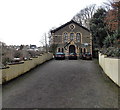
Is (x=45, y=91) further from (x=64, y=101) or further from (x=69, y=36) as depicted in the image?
(x=69, y=36)

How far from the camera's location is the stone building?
3797 cm

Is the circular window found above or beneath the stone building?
above

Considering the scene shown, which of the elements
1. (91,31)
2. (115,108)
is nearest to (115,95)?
(115,108)

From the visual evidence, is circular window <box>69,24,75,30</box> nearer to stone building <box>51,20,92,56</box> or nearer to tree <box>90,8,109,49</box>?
stone building <box>51,20,92,56</box>

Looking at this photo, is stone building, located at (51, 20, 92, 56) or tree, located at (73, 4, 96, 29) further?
tree, located at (73, 4, 96, 29)

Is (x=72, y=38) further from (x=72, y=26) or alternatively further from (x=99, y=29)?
(x=99, y=29)

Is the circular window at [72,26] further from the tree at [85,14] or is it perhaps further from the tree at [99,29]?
the tree at [85,14]

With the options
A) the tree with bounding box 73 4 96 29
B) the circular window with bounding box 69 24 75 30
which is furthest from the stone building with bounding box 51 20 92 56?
the tree with bounding box 73 4 96 29

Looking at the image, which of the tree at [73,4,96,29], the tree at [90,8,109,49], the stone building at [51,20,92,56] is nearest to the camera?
the tree at [90,8,109,49]

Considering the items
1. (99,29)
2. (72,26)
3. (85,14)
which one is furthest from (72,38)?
(85,14)

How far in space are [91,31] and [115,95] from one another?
1376 inches

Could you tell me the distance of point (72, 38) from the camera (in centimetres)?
3844

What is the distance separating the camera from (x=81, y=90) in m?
7.28

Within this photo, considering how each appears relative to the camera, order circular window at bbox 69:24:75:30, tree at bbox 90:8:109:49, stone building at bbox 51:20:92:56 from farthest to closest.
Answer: circular window at bbox 69:24:75:30 < stone building at bbox 51:20:92:56 < tree at bbox 90:8:109:49
